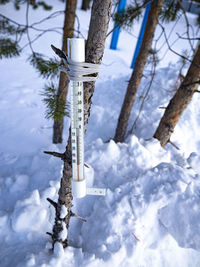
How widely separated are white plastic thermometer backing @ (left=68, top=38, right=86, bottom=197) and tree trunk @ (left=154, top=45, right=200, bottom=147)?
4.53ft

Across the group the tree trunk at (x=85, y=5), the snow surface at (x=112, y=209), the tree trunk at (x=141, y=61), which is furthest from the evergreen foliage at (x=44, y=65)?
the tree trunk at (x=85, y=5)

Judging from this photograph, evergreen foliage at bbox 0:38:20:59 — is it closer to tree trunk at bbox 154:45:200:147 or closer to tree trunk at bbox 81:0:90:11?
tree trunk at bbox 154:45:200:147

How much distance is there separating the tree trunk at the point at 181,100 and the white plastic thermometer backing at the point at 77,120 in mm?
1381

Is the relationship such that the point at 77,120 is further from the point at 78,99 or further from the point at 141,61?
the point at 141,61

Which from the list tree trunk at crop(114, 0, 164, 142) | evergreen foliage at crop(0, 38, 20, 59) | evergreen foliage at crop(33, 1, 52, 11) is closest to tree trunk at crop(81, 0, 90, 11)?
evergreen foliage at crop(33, 1, 52, 11)

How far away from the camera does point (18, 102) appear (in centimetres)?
331

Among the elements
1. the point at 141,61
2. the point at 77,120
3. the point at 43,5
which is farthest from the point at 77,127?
the point at 43,5

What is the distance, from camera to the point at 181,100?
6.00 feet

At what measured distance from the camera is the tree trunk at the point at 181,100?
171 cm

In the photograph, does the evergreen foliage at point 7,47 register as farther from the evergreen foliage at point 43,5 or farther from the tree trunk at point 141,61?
the evergreen foliage at point 43,5

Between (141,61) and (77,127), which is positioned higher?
(77,127)

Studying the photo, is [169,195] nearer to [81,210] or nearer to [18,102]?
[81,210]

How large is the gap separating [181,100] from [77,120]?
4.63 ft

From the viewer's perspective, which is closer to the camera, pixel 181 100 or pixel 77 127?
pixel 77 127
